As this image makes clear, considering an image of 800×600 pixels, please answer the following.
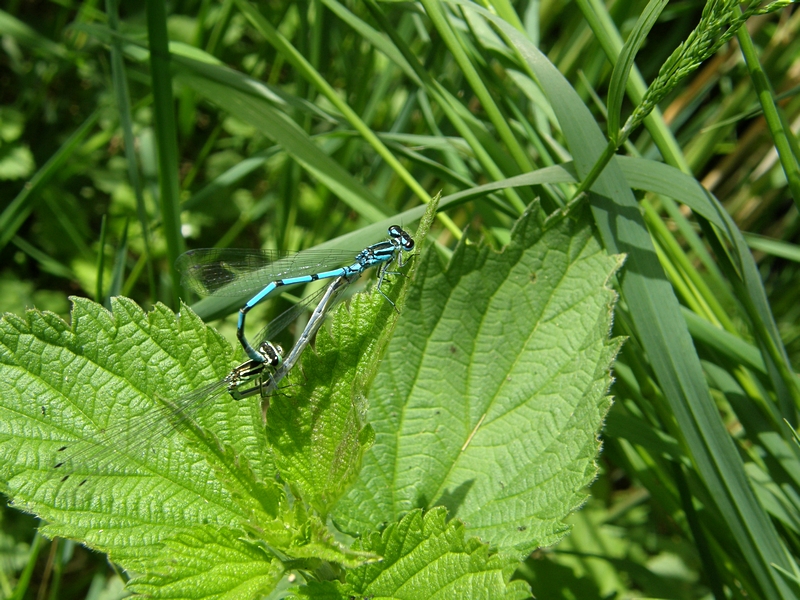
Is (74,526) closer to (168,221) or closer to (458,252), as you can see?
(168,221)

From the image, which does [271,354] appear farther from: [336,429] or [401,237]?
[401,237]

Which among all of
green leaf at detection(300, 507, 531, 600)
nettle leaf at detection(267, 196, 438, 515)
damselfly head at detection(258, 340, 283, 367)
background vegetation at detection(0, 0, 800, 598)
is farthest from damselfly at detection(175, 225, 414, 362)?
green leaf at detection(300, 507, 531, 600)

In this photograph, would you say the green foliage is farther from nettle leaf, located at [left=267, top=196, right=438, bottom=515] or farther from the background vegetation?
the background vegetation

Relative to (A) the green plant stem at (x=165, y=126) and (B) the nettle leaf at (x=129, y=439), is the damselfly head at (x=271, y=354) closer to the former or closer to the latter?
(B) the nettle leaf at (x=129, y=439)

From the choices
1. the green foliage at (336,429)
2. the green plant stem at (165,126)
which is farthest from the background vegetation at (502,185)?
the green foliage at (336,429)

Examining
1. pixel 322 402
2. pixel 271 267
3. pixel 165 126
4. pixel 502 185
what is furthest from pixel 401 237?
pixel 165 126

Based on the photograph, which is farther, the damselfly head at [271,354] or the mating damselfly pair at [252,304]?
the damselfly head at [271,354]
